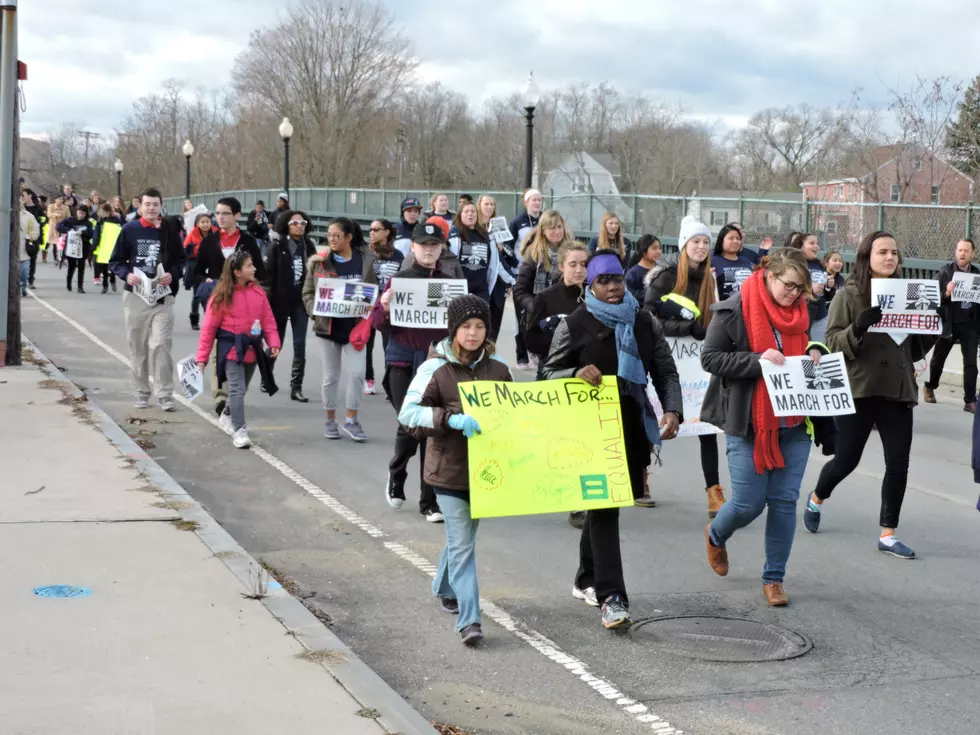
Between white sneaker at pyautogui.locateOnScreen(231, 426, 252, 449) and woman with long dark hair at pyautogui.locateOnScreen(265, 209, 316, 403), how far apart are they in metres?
2.57

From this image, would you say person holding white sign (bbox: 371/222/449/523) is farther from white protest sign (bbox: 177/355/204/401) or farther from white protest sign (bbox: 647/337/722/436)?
white protest sign (bbox: 177/355/204/401)

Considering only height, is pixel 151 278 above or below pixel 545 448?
above

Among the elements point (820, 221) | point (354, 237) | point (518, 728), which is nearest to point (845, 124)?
point (820, 221)

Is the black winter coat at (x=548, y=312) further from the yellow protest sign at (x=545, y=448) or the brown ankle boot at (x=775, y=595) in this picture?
the brown ankle boot at (x=775, y=595)

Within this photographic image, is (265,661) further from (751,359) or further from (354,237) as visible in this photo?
(354,237)

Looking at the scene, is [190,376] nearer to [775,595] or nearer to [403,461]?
[403,461]

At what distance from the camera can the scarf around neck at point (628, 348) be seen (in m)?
6.67

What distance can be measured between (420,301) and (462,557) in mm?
3834

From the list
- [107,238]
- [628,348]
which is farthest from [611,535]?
[107,238]

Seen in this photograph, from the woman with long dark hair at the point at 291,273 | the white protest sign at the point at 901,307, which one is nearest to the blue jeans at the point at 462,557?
the white protest sign at the point at 901,307

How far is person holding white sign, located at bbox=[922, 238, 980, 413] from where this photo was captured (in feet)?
48.1

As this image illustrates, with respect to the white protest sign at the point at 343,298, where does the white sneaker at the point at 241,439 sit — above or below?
below

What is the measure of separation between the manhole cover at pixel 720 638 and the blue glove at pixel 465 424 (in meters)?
1.30

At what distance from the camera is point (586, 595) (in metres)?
6.96
